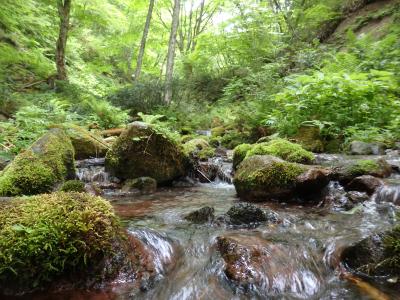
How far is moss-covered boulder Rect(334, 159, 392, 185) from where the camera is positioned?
4.66m

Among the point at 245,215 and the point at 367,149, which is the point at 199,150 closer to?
the point at 367,149

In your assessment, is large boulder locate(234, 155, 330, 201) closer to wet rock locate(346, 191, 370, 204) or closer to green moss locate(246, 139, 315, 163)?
wet rock locate(346, 191, 370, 204)

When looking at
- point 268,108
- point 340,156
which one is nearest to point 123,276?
point 340,156

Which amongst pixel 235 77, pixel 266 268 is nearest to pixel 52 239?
pixel 266 268

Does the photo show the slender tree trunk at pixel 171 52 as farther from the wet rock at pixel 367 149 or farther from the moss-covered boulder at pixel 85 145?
the wet rock at pixel 367 149

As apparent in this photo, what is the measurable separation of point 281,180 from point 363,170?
1.32m

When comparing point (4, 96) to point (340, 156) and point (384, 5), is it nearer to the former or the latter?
point (340, 156)

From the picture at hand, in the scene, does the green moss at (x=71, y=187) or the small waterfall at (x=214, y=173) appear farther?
the small waterfall at (x=214, y=173)

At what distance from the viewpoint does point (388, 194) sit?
13.4 feet

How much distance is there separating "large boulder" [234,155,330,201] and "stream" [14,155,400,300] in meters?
0.21

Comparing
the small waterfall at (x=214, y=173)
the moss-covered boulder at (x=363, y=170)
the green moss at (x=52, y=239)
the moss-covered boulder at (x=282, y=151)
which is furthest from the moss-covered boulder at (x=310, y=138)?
the green moss at (x=52, y=239)

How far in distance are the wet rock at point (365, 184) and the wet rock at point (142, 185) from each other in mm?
3257

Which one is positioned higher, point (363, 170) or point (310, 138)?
point (310, 138)

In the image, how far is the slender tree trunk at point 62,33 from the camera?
10.2 m
